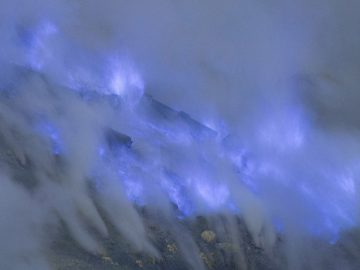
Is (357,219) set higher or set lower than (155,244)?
higher

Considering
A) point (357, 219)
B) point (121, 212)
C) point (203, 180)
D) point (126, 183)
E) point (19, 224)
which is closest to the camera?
point (19, 224)

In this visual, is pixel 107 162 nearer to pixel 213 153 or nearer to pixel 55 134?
pixel 55 134

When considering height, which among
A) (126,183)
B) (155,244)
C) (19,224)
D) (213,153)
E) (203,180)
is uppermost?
(213,153)

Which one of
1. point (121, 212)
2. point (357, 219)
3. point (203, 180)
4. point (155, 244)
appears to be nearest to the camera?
point (155, 244)

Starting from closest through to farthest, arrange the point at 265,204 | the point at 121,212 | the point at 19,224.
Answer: the point at 19,224, the point at 121,212, the point at 265,204

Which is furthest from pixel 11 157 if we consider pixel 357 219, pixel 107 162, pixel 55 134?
pixel 357 219

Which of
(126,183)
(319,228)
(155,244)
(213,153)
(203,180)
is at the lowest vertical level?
(155,244)

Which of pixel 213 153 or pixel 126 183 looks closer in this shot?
pixel 126 183

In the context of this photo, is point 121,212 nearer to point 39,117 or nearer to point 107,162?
point 107,162

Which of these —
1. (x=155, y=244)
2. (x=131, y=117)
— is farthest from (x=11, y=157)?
(x=131, y=117)
